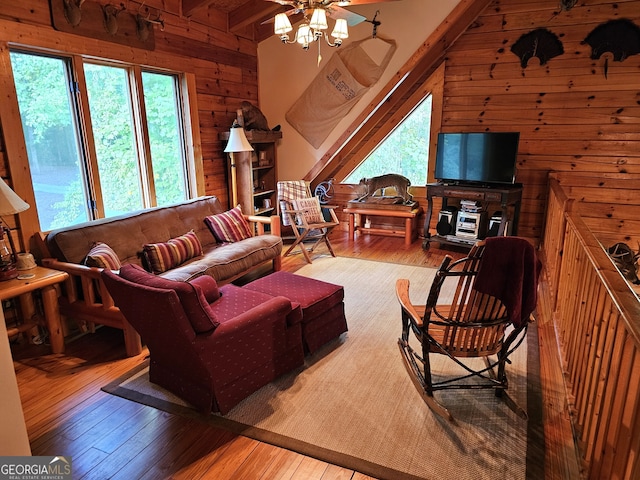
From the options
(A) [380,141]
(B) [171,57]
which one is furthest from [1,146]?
(A) [380,141]

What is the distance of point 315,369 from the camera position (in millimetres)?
2629

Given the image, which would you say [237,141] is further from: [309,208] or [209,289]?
[209,289]

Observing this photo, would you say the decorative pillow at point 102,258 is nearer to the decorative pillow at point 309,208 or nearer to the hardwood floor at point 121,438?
the hardwood floor at point 121,438

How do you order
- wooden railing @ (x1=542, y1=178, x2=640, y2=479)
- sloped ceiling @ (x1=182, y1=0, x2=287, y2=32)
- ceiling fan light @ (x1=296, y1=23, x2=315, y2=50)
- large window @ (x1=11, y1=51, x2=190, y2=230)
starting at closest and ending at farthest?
wooden railing @ (x1=542, y1=178, x2=640, y2=479) → ceiling fan light @ (x1=296, y1=23, x2=315, y2=50) → large window @ (x1=11, y1=51, x2=190, y2=230) → sloped ceiling @ (x1=182, y1=0, x2=287, y2=32)

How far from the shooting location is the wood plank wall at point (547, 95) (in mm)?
4531

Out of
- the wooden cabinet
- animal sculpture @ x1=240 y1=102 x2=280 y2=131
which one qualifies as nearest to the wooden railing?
the wooden cabinet

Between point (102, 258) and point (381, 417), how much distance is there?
2111mm

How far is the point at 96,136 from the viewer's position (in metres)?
3.57

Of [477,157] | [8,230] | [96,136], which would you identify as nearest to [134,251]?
[8,230]

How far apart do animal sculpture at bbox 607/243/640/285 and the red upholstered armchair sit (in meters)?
3.95

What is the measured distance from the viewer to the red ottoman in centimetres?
271

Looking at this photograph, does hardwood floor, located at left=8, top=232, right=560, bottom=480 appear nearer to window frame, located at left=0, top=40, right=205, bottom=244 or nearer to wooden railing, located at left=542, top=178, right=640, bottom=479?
wooden railing, located at left=542, top=178, right=640, bottom=479

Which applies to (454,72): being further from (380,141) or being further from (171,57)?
(171,57)

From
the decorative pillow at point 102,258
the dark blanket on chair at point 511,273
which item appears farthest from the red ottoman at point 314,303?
the dark blanket on chair at point 511,273
